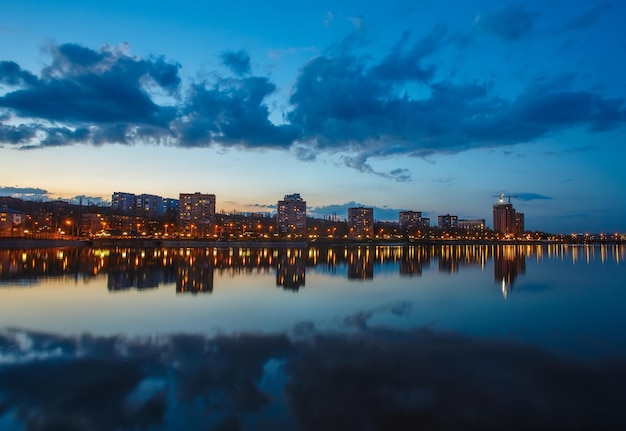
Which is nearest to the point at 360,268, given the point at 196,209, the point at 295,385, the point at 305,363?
the point at 305,363

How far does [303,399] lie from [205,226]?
156m

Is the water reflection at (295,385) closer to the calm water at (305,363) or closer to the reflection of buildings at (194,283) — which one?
the calm water at (305,363)

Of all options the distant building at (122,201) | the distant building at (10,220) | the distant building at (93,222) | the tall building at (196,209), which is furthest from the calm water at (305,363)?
the distant building at (122,201)

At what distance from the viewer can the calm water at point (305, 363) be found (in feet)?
20.4

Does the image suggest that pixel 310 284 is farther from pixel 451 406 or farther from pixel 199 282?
pixel 451 406

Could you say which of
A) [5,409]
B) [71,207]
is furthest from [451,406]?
[71,207]

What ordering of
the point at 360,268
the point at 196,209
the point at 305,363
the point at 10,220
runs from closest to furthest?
the point at 305,363 → the point at 360,268 → the point at 10,220 → the point at 196,209

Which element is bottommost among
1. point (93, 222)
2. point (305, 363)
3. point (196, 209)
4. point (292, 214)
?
point (305, 363)

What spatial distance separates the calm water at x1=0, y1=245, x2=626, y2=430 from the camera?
6.21 metres

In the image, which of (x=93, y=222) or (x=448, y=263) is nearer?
(x=448, y=263)

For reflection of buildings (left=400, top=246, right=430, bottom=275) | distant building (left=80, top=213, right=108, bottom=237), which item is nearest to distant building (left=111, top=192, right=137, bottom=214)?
distant building (left=80, top=213, right=108, bottom=237)

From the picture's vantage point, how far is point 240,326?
12086mm

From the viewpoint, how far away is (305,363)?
338 inches

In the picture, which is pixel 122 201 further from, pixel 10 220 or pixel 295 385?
pixel 295 385
